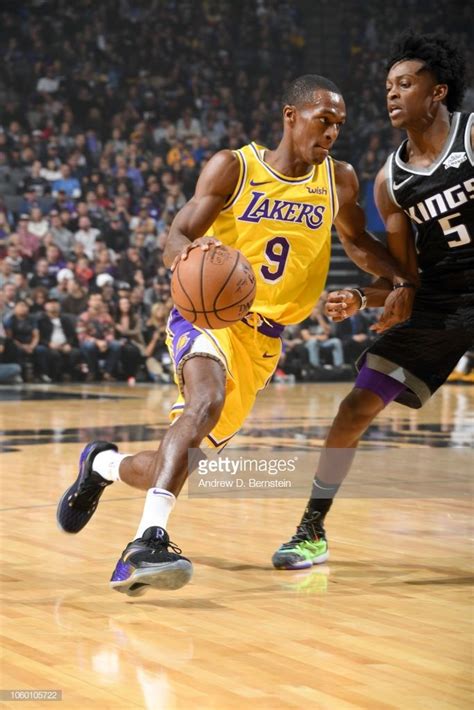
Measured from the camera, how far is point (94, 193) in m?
15.7

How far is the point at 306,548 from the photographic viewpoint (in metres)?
4.39

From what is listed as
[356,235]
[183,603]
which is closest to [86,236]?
[356,235]

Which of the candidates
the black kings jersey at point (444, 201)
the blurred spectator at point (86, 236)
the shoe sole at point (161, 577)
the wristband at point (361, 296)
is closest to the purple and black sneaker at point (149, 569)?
the shoe sole at point (161, 577)

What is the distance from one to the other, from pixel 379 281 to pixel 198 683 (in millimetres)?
2146

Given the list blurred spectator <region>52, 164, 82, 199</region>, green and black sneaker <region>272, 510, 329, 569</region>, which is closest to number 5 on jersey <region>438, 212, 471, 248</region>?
green and black sneaker <region>272, 510, 329, 569</region>

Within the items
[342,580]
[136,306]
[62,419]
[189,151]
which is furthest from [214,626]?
[189,151]

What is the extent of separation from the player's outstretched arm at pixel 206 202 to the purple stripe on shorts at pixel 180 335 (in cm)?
22

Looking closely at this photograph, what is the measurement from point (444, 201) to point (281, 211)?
649 millimetres

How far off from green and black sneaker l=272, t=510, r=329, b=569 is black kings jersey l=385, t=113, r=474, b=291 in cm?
111

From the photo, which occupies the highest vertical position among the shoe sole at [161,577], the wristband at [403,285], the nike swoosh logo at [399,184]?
the nike swoosh logo at [399,184]

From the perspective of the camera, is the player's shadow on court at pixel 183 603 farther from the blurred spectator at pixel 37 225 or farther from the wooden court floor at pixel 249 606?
the blurred spectator at pixel 37 225

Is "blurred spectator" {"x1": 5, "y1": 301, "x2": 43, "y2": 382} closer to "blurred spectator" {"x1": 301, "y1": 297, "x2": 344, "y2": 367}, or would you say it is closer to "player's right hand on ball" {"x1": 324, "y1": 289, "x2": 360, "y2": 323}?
"blurred spectator" {"x1": 301, "y1": 297, "x2": 344, "y2": 367}

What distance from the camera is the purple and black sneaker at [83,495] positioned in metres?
4.38

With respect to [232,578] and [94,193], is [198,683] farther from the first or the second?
[94,193]
